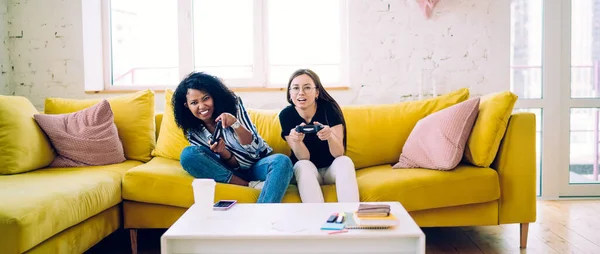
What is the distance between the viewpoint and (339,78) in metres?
3.41

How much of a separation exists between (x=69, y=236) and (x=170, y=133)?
97 centimetres

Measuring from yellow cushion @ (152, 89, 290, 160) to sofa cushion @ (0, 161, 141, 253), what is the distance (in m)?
0.28

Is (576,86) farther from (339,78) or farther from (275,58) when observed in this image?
(275,58)

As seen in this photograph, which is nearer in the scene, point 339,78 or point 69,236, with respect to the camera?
point 69,236

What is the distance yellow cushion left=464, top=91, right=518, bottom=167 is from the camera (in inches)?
86.4

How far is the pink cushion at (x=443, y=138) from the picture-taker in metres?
2.23

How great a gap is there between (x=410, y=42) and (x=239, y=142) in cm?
151

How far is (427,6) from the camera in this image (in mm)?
3113

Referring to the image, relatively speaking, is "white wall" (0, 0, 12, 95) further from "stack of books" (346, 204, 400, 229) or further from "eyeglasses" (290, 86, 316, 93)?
"stack of books" (346, 204, 400, 229)

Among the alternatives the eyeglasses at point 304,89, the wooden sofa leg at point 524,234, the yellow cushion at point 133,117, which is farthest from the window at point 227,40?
the wooden sofa leg at point 524,234

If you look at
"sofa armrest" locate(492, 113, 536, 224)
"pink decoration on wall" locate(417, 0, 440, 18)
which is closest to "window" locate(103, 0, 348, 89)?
"pink decoration on wall" locate(417, 0, 440, 18)

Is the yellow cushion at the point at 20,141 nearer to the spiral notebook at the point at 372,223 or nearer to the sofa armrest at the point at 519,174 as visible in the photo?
the spiral notebook at the point at 372,223

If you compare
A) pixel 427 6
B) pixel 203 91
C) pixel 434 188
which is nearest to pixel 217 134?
pixel 203 91

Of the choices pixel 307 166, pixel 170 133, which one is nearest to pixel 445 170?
pixel 307 166
